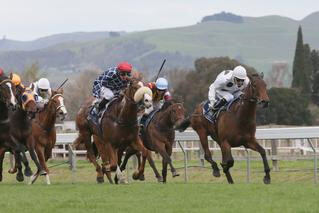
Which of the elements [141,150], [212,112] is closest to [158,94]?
[212,112]

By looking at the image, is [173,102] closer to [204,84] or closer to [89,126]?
[89,126]

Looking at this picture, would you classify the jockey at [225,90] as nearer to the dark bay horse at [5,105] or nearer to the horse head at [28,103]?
the horse head at [28,103]

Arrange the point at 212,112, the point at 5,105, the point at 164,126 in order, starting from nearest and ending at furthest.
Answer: the point at 5,105 < the point at 212,112 < the point at 164,126

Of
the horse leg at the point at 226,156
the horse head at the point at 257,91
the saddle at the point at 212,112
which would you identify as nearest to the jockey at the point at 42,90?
the saddle at the point at 212,112

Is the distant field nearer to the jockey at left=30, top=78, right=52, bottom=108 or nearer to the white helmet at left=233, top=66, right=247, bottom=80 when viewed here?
the jockey at left=30, top=78, right=52, bottom=108

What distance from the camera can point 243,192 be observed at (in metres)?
12.2

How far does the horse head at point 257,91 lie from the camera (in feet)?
48.3

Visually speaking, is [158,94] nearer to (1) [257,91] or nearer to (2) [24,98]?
(2) [24,98]

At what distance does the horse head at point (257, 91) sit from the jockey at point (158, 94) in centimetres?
276

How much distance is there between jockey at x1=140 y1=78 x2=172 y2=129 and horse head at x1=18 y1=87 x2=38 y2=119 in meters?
2.68

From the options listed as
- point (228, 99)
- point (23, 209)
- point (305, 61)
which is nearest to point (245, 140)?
point (228, 99)

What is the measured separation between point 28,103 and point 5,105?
398 millimetres

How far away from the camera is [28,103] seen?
15.4 m

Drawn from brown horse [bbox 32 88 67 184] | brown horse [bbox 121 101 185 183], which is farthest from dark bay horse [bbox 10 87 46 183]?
brown horse [bbox 121 101 185 183]
